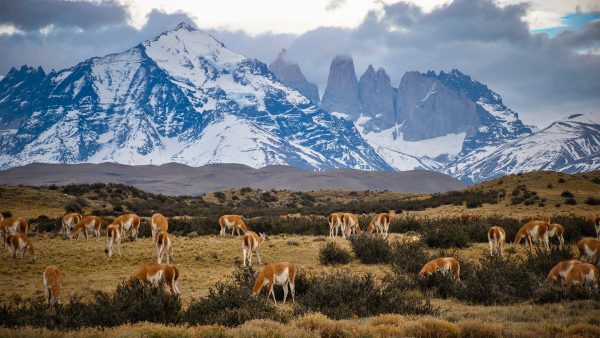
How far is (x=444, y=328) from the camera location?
1316 centimetres

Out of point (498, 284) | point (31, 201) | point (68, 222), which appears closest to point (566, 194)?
point (498, 284)

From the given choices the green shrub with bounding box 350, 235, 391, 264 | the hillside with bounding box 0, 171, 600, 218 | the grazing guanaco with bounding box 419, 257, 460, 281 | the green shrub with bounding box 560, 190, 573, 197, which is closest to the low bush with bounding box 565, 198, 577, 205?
the hillside with bounding box 0, 171, 600, 218

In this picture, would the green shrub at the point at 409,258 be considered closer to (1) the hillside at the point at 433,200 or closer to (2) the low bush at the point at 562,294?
(2) the low bush at the point at 562,294

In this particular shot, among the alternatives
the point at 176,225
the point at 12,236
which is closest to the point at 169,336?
the point at 12,236

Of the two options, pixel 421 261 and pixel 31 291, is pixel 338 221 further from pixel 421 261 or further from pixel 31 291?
pixel 31 291

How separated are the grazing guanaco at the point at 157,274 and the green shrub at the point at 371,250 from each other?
1061 cm

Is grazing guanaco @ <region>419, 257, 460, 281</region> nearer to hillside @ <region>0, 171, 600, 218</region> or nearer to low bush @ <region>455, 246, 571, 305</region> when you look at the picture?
low bush @ <region>455, 246, 571, 305</region>

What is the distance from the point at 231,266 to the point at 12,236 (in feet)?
29.2

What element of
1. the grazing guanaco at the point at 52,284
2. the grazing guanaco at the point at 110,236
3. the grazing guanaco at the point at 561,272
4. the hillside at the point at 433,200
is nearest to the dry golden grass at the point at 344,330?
the grazing guanaco at the point at 561,272

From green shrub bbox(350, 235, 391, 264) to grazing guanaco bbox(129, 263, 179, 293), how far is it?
1061cm

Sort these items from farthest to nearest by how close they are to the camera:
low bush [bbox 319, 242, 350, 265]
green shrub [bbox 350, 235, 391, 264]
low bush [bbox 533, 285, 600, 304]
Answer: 1. green shrub [bbox 350, 235, 391, 264]
2. low bush [bbox 319, 242, 350, 265]
3. low bush [bbox 533, 285, 600, 304]

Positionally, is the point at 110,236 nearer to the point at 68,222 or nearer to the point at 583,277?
the point at 68,222

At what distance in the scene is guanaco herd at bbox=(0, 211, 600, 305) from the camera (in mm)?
16984

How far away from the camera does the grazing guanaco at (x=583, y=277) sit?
16.7 meters
